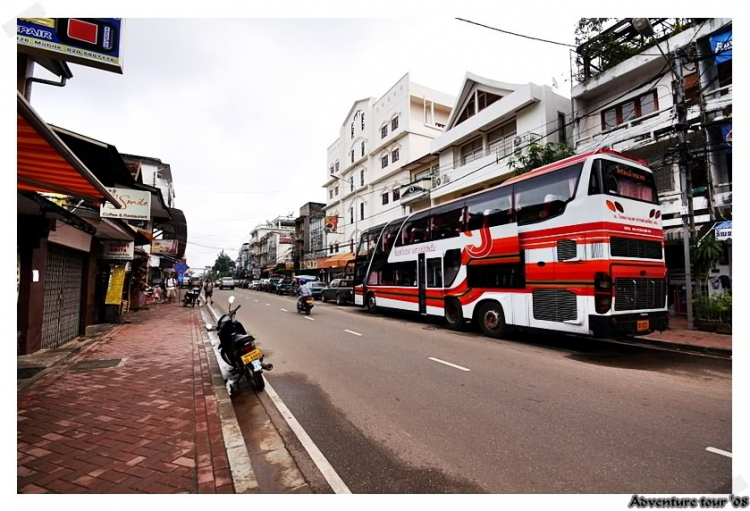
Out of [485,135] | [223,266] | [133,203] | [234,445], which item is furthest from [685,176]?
[223,266]

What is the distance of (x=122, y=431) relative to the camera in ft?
13.5

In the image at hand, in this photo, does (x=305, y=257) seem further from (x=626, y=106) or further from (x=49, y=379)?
→ (x=49, y=379)

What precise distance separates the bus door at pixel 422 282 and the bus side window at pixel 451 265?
1.19 meters

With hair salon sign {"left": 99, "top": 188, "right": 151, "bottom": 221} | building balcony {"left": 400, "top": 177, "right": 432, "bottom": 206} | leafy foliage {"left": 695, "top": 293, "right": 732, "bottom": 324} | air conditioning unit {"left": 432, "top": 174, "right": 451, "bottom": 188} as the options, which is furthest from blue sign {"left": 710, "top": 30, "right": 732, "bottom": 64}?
hair salon sign {"left": 99, "top": 188, "right": 151, "bottom": 221}

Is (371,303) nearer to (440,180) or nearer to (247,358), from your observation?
(440,180)

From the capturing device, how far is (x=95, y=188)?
4738mm

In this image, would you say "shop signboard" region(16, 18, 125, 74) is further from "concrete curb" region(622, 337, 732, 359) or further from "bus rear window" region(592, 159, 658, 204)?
"concrete curb" region(622, 337, 732, 359)

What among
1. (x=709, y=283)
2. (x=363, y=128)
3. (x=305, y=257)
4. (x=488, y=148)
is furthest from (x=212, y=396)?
(x=305, y=257)

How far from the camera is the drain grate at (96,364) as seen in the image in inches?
273

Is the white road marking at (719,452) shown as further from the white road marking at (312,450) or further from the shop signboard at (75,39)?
the shop signboard at (75,39)

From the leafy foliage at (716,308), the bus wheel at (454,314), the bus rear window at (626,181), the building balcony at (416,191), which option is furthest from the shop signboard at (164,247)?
the leafy foliage at (716,308)

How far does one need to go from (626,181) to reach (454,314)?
241 inches

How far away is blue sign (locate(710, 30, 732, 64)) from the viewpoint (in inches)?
484

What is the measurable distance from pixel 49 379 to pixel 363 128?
34.2 metres
